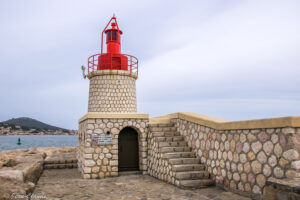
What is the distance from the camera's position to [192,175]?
27.7 ft

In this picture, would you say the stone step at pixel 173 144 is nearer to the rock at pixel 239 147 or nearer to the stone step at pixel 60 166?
the rock at pixel 239 147

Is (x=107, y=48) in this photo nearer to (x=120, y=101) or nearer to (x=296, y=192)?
(x=120, y=101)

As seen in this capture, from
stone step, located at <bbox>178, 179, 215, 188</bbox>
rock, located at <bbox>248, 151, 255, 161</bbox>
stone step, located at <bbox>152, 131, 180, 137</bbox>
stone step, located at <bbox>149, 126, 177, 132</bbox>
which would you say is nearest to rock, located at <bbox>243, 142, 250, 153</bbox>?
rock, located at <bbox>248, 151, 255, 161</bbox>

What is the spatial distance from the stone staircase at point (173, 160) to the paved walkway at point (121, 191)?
0.98ft

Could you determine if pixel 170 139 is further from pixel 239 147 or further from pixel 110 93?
pixel 110 93

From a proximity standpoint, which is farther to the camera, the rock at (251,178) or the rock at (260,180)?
the rock at (251,178)

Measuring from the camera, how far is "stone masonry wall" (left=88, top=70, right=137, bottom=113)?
14414 millimetres

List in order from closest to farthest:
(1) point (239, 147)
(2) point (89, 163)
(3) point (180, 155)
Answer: (1) point (239, 147)
(3) point (180, 155)
(2) point (89, 163)

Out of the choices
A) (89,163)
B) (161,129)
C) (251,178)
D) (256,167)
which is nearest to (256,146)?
(256,167)

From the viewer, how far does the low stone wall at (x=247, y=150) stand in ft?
18.5

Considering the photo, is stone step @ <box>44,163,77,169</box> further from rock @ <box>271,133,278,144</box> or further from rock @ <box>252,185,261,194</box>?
rock @ <box>271,133,278,144</box>

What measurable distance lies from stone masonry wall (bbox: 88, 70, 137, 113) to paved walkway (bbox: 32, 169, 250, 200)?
5.15 m

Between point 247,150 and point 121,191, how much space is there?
12.5ft

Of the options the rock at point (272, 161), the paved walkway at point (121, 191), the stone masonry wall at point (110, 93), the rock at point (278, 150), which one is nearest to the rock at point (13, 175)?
the paved walkway at point (121, 191)
